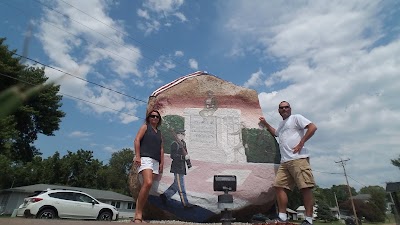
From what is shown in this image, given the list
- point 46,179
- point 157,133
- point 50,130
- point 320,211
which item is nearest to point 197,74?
point 157,133

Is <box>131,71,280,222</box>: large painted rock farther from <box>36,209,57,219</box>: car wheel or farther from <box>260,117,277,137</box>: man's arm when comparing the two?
<box>36,209,57,219</box>: car wheel

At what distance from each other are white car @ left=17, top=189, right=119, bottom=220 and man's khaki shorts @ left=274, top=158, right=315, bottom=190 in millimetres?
7388

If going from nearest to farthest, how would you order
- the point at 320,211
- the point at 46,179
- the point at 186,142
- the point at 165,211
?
the point at 165,211 < the point at 186,142 < the point at 46,179 < the point at 320,211

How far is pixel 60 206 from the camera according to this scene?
984cm

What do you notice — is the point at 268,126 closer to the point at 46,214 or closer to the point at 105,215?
the point at 46,214

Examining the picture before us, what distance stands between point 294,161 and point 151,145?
6.66 ft

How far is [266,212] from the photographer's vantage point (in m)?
5.95

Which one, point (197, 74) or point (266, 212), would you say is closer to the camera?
point (266, 212)

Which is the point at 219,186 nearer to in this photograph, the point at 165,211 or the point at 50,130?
the point at 165,211

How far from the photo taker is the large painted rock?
5.30 meters

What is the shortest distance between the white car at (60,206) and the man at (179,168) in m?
5.80

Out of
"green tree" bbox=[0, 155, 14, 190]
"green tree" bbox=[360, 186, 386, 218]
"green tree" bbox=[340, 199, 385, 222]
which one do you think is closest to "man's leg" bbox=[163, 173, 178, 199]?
"green tree" bbox=[0, 155, 14, 190]

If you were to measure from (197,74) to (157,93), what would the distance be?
93cm

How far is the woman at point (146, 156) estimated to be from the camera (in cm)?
430
